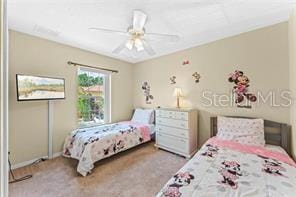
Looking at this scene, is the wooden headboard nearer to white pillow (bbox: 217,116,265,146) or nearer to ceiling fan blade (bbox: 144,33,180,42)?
white pillow (bbox: 217,116,265,146)

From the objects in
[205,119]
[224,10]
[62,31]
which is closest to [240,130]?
[205,119]

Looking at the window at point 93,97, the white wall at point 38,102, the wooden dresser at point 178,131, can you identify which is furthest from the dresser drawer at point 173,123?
the white wall at point 38,102

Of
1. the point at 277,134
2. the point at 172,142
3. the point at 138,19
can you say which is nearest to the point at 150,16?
the point at 138,19

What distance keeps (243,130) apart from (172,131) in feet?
4.39

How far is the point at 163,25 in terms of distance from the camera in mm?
2570

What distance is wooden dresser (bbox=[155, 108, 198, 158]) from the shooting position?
3149 millimetres

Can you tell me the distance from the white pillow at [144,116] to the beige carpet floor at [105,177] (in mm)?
1059

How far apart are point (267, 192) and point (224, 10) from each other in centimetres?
223

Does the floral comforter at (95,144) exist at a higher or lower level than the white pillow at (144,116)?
lower

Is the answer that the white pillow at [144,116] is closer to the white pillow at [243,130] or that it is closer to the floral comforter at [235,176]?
the white pillow at [243,130]

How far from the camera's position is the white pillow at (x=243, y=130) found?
2.47 meters

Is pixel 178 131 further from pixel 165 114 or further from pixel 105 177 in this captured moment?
pixel 105 177

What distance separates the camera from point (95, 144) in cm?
274

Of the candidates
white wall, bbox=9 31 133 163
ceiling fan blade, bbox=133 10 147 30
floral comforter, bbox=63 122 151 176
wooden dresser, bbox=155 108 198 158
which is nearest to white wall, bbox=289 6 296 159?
wooden dresser, bbox=155 108 198 158
